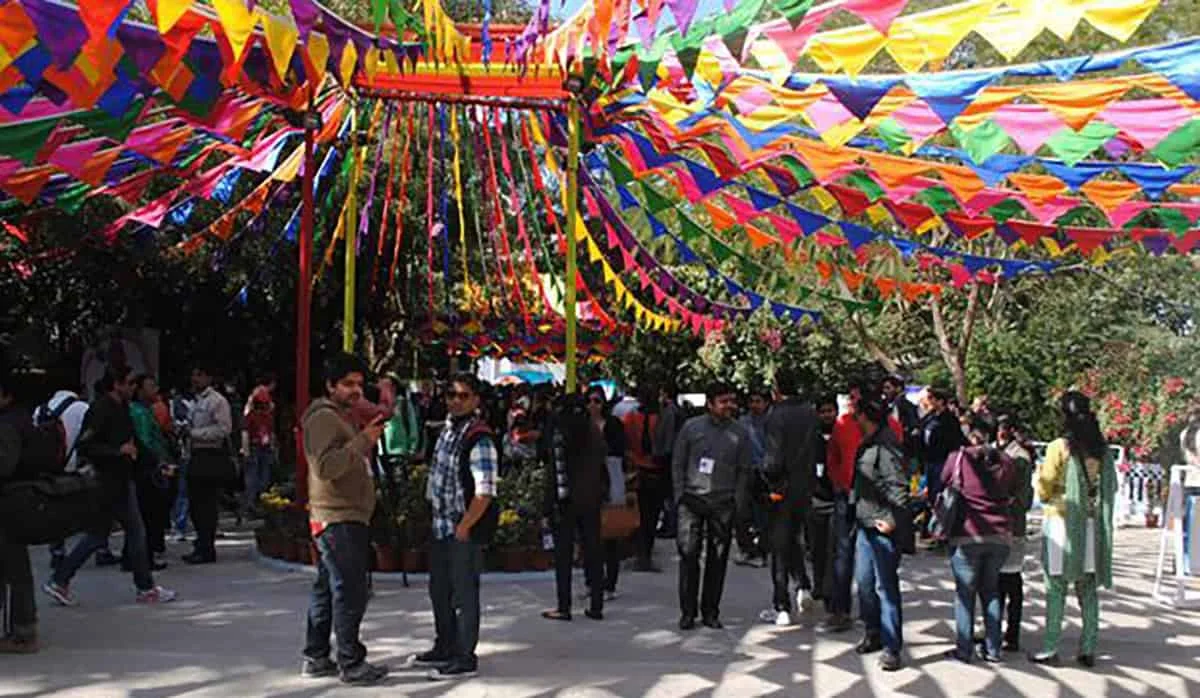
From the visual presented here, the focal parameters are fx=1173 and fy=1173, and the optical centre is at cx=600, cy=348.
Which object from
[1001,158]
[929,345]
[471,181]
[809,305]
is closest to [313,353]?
[471,181]

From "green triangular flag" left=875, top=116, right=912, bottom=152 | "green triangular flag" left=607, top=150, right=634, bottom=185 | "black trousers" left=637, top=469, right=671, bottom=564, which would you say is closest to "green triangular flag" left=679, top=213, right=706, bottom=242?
"green triangular flag" left=607, top=150, right=634, bottom=185

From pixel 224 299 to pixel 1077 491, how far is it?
560 inches

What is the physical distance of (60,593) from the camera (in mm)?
8609

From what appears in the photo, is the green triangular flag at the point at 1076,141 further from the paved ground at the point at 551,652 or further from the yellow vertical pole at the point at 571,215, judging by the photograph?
the yellow vertical pole at the point at 571,215

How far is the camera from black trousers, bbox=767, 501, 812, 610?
343 inches

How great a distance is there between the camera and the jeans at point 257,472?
14.4 meters

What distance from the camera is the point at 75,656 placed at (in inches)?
280

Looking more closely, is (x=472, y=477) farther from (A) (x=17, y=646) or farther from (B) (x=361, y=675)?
(A) (x=17, y=646)

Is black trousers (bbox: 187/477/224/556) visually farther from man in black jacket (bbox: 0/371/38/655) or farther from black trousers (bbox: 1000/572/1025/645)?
black trousers (bbox: 1000/572/1025/645)

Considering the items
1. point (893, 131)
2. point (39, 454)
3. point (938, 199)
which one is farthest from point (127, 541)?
point (938, 199)

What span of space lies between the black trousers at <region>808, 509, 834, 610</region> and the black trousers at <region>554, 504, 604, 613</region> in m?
1.66

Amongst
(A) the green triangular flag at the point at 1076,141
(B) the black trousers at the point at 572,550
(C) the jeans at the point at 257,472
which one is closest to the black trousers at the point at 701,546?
(B) the black trousers at the point at 572,550

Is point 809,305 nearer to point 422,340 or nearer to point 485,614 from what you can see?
point 422,340

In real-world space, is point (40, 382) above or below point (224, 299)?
below
